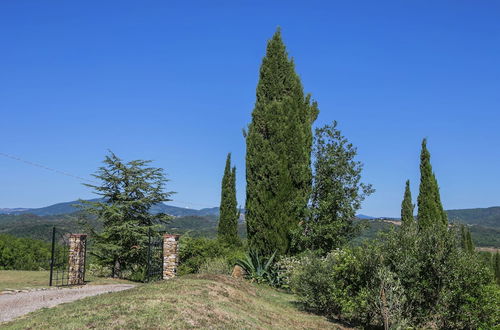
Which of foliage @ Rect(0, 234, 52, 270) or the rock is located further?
foliage @ Rect(0, 234, 52, 270)

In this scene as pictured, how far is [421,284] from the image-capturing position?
10492 millimetres

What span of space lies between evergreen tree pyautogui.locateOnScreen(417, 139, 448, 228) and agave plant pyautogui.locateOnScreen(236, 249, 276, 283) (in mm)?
15127

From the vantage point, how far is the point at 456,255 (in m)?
10.5

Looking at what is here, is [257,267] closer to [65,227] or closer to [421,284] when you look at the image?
[421,284]

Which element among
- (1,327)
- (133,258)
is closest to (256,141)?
(133,258)

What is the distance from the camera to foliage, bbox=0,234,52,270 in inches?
1119

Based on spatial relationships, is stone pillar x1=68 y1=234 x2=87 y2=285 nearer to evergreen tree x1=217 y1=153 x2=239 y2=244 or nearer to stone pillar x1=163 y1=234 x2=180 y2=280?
stone pillar x1=163 y1=234 x2=180 y2=280

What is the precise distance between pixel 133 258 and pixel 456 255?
16428mm

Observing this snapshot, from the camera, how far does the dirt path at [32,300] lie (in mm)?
9891

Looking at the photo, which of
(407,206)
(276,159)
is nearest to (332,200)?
(276,159)

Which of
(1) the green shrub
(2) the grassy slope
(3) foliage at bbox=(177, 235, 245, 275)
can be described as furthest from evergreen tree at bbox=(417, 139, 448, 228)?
(2) the grassy slope

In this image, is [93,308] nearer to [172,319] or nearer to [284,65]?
[172,319]

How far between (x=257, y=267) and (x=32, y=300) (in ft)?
28.0

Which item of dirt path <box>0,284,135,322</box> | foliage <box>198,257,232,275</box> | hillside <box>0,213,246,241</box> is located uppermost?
hillside <box>0,213,246,241</box>
